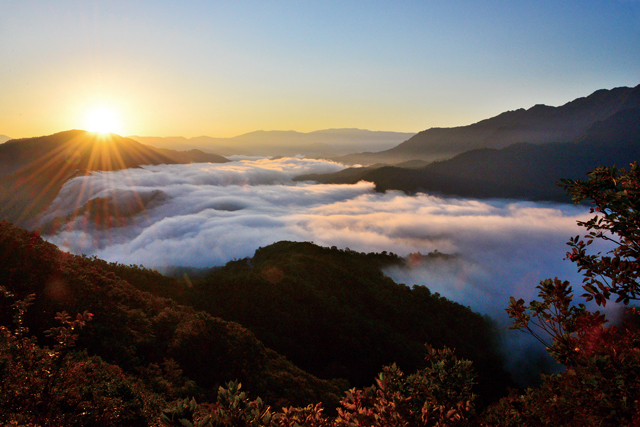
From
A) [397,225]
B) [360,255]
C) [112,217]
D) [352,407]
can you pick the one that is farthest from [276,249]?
[112,217]

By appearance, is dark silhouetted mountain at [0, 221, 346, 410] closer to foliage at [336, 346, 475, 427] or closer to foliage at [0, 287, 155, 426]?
foliage at [0, 287, 155, 426]

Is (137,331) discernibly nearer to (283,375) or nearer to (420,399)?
(283,375)

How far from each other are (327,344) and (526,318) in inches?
1436

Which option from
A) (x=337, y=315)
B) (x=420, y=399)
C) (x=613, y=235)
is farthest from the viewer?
(x=337, y=315)

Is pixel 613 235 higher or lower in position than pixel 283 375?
higher

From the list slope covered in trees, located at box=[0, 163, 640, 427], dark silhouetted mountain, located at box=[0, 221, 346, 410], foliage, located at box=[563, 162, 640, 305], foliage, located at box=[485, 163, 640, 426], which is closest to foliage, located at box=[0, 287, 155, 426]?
slope covered in trees, located at box=[0, 163, 640, 427]

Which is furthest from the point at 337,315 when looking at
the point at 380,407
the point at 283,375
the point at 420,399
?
the point at 380,407

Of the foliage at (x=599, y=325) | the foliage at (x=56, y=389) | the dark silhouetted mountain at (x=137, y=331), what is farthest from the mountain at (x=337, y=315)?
the foliage at (x=599, y=325)

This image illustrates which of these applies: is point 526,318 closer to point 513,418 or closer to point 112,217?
point 513,418

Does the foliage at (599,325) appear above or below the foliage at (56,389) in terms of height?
above

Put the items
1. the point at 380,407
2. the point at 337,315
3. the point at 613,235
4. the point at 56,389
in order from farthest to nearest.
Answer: the point at 337,315 → the point at 56,389 → the point at 380,407 → the point at 613,235

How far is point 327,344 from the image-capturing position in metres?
39.4

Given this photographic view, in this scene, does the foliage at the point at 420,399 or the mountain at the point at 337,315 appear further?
the mountain at the point at 337,315

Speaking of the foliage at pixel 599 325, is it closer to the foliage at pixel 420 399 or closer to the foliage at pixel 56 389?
the foliage at pixel 420 399
